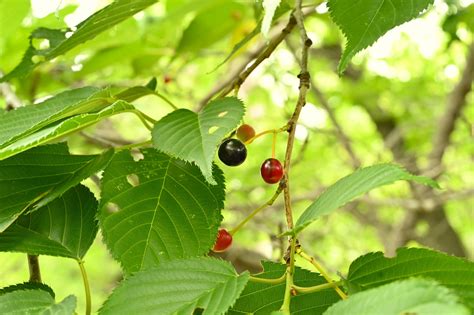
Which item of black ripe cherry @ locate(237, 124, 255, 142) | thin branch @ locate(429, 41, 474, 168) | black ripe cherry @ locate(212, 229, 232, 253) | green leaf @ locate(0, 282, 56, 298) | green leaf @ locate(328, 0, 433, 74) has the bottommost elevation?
green leaf @ locate(0, 282, 56, 298)

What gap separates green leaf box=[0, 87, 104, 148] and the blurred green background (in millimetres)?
898

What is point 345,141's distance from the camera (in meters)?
2.68

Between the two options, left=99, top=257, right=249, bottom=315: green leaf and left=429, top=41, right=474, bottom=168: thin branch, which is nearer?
left=99, top=257, right=249, bottom=315: green leaf

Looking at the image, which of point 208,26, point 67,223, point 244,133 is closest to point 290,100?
point 208,26

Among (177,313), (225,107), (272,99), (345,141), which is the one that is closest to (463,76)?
(345,141)

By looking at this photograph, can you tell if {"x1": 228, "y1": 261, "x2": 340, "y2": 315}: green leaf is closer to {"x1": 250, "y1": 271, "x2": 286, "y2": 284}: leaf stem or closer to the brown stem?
{"x1": 250, "y1": 271, "x2": 286, "y2": 284}: leaf stem

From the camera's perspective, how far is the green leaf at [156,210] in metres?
0.85

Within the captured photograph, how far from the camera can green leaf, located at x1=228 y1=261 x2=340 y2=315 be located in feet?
2.45

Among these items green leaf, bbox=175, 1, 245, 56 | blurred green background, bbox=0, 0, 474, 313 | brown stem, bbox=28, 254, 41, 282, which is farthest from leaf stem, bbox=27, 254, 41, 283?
green leaf, bbox=175, 1, 245, 56

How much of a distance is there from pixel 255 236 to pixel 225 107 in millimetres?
3078

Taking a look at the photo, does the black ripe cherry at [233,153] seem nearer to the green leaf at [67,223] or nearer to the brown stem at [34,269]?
the green leaf at [67,223]

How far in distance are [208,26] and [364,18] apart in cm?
114

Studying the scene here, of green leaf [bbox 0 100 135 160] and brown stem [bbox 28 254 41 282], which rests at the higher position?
green leaf [bbox 0 100 135 160]

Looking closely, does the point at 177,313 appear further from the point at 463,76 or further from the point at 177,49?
the point at 463,76
